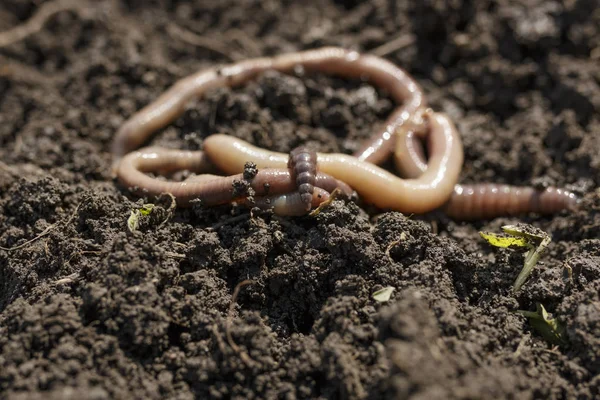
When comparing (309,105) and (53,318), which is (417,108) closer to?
(309,105)

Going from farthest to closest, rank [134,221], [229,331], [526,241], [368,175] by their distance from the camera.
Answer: [368,175] < [526,241] < [134,221] < [229,331]

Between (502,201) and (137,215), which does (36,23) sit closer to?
(137,215)

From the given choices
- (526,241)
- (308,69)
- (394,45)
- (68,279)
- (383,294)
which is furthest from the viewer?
(394,45)

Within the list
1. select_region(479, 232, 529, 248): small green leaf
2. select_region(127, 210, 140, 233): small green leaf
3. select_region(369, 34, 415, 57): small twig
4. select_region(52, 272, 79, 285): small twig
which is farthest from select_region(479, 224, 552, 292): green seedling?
select_region(52, 272, 79, 285): small twig

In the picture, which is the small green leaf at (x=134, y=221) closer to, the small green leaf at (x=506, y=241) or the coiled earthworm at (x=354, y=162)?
the coiled earthworm at (x=354, y=162)

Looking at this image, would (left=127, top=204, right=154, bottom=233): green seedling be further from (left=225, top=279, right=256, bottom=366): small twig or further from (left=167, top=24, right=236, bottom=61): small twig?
(left=167, top=24, right=236, bottom=61): small twig

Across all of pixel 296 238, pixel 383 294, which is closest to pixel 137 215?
pixel 296 238

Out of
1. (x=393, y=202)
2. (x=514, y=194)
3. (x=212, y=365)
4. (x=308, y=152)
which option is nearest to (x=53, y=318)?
A: (x=212, y=365)
